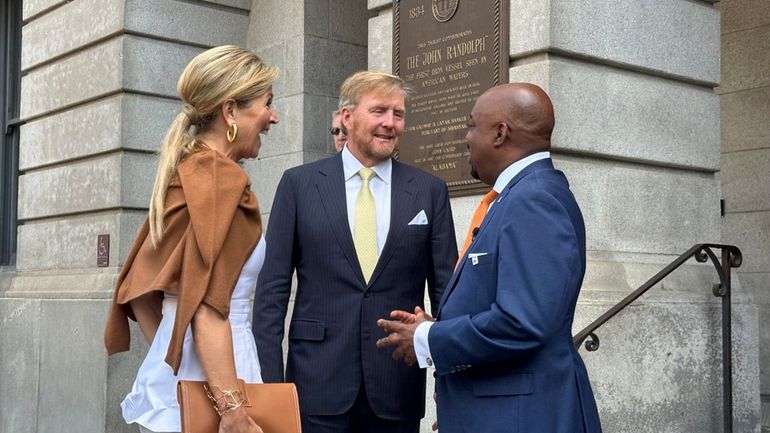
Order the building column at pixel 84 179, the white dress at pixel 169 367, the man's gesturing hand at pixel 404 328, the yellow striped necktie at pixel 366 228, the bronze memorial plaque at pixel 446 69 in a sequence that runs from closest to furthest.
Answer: the white dress at pixel 169 367
the man's gesturing hand at pixel 404 328
the yellow striped necktie at pixel 366 228
the bronze memorial plaque at pixel 446 69
the building column at pixel 84 179

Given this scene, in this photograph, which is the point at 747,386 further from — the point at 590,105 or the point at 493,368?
the point at 493,368

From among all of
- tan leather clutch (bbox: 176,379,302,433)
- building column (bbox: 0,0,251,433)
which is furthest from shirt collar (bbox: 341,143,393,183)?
building column (bbox: 0,0,251,433)

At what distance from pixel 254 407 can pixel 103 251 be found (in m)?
6.24

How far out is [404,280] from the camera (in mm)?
4527

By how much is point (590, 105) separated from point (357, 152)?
2.25m

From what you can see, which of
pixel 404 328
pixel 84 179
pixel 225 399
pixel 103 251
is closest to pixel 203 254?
pixel 225 399

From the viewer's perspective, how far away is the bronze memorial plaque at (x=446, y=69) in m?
6.55

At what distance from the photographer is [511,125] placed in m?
3.32

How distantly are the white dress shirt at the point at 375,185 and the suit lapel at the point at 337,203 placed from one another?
0.03 metres

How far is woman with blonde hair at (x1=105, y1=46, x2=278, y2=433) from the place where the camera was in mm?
3182

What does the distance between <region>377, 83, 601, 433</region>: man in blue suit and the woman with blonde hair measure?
57 cm

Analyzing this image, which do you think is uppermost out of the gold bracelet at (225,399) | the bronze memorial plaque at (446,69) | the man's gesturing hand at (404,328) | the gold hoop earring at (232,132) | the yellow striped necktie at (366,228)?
the bronze memorial plaque at (446,69)

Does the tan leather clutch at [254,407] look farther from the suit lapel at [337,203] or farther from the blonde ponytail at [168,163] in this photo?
the suit lapel at [337,203]

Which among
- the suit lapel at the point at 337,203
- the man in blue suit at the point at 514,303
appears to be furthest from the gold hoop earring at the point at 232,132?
the suit lapel at the point at 337,203
